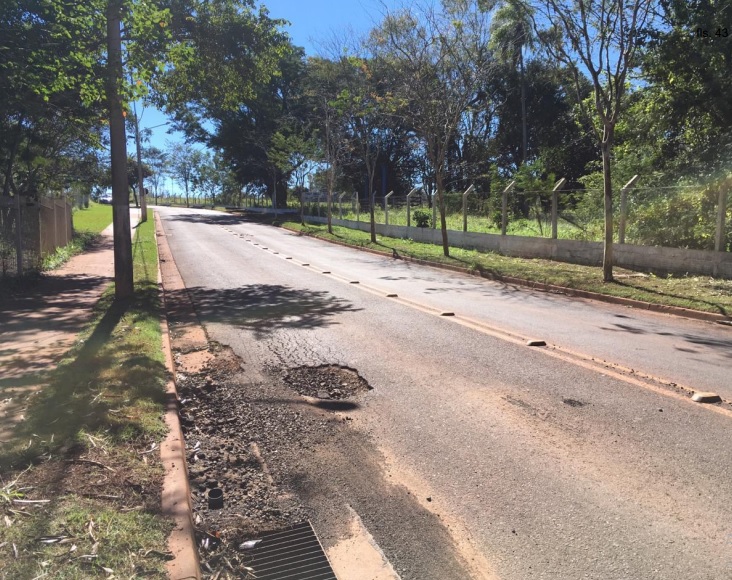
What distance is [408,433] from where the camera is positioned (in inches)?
181

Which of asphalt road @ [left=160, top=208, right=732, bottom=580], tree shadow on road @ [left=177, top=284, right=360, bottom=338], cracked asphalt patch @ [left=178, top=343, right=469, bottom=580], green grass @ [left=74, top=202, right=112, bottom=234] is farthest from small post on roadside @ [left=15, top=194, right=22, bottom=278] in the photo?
green grass @ [left=74, top=202, right=112, bottom=234]

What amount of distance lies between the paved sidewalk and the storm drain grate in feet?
7.48

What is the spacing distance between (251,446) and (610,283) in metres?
10.7

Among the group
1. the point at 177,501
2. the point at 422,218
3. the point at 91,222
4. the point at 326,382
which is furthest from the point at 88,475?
the point at 91,222

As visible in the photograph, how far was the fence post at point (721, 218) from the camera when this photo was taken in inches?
500

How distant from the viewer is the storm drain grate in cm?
289

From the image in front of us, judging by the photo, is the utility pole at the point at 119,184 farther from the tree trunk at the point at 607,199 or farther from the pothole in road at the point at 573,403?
the tree trunk at the point at 607,199

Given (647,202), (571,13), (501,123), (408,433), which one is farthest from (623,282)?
(501,123)

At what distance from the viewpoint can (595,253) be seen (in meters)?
16.2

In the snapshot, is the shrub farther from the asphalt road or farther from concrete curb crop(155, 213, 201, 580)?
concrete curb crop(155, 213, 201, 580)

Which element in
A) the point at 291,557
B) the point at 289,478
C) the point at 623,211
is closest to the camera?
the point at 291,557

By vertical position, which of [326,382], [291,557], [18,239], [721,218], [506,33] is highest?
[506,33]

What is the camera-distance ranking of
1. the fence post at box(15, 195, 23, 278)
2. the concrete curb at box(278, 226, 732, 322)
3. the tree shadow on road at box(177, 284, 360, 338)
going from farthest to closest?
the fence post at box(15, 195, 23, 278) < the concrete curb at box(278, 226, 732, 322) < the tree shadow on road at box(177, 284, 360, 338)

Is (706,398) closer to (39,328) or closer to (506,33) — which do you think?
(39,328)
